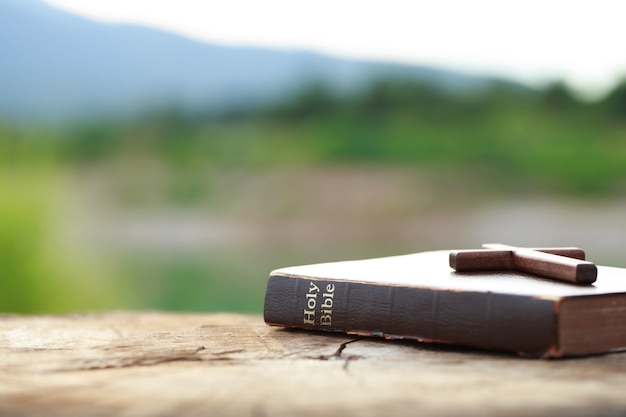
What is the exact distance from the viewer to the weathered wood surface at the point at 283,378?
69 cm

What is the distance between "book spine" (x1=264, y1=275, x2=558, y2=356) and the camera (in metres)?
0.89

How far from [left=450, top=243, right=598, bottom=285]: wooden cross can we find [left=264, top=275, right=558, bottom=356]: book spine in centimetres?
11

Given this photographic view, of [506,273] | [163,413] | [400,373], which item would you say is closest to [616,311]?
[506,273]

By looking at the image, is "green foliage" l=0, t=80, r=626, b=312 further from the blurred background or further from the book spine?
the book spine

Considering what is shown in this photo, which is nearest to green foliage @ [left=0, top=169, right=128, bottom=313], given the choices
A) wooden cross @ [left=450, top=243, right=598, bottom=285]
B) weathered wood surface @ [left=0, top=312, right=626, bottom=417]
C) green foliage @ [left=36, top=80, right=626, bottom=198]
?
green foliage @ [left=36, top=80, right=626, bottom=198]

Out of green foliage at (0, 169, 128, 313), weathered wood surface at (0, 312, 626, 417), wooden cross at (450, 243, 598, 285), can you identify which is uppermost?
wooden cross at (450, 243, 598, 285)

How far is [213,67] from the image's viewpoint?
490 centimetres

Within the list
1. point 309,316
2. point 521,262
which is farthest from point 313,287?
point 521,262

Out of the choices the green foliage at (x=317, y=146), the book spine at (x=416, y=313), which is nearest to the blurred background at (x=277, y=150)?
the green foliage at (x=317, y=146)

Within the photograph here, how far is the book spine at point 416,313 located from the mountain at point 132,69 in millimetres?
3782

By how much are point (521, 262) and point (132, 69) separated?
419cm

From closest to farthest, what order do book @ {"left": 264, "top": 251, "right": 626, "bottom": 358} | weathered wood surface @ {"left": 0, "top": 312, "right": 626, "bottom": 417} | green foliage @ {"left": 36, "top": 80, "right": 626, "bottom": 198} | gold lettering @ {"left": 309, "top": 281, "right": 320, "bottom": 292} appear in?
1. weathered wood surface @ {"left": 0, "top": 312, "right": 626, "bottom": 417}
2. book @ {"left": 264, "top": 251, "right": 626, "bottom": 358}
3. gold lettering @ {"left": 309, "top": 281, "right": 320, "bottom": 292}
4. green foliage @ {"left": 36, "top": 80, "right": 626, "bottom": 198}

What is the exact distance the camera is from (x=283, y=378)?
80 cm

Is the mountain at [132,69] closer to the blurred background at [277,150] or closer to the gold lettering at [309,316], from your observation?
the blurred background at [277,150]
